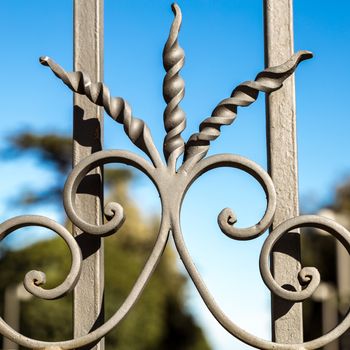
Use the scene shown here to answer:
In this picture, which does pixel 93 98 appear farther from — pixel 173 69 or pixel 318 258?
pixel 318 258

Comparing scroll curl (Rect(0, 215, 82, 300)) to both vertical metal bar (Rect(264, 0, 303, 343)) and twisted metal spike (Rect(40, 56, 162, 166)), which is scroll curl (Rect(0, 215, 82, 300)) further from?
vertical metal bar (Rect(264, 0, 303, 343))

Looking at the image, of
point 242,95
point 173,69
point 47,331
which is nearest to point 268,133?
point 242,95

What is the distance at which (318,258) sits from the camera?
77.1ft

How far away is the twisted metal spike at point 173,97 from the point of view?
5.25 ft

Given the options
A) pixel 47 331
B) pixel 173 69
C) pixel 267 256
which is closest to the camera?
pixel 267 256

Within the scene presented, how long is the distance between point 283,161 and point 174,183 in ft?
0.73

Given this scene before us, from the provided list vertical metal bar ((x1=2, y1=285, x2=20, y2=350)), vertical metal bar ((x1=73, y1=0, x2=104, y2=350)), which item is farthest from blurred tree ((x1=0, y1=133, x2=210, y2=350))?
vertical metal bar ((x1=73, y1=0, x2=104, y2=350))

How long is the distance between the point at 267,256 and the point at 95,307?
0.35m

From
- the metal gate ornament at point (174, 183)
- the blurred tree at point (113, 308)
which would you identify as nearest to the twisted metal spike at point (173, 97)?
the metal gate ornament at point (174, 183)

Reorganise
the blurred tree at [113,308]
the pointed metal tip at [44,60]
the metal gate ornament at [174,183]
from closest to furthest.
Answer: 1. the metal gate ornament at [174,183]
2. the pointed metal tip at [44,60]
3. the blurred tree at [113,308]

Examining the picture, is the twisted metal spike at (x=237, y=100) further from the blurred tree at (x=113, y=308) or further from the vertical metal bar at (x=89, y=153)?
the blurred tree at (x=113, y=308)

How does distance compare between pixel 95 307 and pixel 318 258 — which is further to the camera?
pixel 318 258

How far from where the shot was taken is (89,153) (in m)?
1.66

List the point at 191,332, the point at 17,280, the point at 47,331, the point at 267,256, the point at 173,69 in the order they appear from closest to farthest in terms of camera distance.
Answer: the point at 267,256 < the point at 173,69 < the point at 47,331 < the point at 17,280 < the point at 191,332
